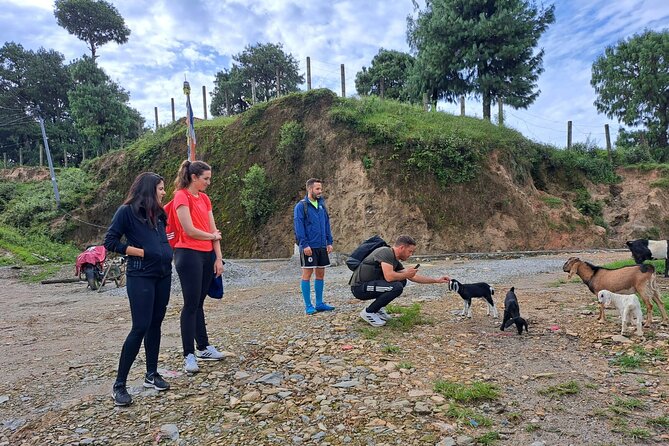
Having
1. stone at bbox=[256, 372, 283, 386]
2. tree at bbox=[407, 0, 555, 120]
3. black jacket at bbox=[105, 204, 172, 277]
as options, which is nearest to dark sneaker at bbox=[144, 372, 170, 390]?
stone at bbox=[256, 372, 283, 386]

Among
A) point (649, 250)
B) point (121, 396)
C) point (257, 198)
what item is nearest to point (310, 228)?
point (121, 396)

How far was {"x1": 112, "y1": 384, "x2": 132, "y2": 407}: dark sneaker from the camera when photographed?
10.8 ft

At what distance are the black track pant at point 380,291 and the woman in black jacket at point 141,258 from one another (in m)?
2.51

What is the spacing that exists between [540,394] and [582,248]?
15.8 metres

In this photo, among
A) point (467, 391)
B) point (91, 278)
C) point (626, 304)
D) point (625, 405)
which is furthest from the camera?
point (91, 278)

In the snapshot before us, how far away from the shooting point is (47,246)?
20.9 m

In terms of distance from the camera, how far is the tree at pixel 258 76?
40906 millimetres

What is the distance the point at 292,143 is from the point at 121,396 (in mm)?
17889

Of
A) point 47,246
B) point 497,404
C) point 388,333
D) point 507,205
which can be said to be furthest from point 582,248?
point 47,246

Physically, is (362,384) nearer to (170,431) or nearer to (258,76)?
(170,431)

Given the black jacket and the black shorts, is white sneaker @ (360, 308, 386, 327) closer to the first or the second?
the black shorts

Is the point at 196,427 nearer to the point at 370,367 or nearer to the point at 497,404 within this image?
the point at 370,367

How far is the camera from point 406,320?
5.30 metres

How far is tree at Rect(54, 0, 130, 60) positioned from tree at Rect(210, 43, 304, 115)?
33.3 ft
